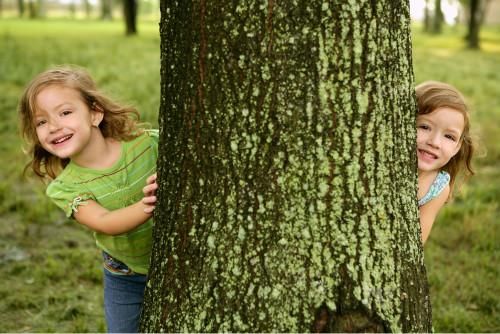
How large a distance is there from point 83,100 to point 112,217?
56 centimetres

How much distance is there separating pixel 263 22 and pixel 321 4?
0.63ft

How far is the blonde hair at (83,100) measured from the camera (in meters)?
2.79

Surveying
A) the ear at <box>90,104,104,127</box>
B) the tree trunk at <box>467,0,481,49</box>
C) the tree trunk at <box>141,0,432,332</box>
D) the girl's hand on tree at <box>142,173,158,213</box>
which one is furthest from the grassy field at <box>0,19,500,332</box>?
the tree trunk at <box>467,0,481,49</box>

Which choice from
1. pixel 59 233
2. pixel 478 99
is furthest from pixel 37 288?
pixel 478 99

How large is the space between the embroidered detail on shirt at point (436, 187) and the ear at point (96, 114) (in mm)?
1487

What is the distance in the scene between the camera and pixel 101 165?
2908mm

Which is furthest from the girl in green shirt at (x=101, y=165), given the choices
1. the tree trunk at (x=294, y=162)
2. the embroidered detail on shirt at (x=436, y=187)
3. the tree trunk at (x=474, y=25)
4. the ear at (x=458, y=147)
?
the tree trunk at (x=474, y=25)

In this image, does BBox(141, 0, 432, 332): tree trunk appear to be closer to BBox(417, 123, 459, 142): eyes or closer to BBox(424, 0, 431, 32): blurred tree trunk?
BBox(417, 123, 459, 142): eyes

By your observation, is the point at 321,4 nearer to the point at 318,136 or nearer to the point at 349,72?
the point at 349,72

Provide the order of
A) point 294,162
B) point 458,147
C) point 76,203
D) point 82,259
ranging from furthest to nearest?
point 82,259, point 458,147, point 76,203, point 294,162

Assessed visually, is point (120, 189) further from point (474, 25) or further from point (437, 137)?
point (474, 25)

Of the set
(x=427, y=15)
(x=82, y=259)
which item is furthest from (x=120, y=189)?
(x=427, y=15)

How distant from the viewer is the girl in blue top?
2.90m

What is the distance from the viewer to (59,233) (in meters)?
5.20
